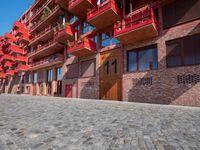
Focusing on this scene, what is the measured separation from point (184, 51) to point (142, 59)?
11.6 feet

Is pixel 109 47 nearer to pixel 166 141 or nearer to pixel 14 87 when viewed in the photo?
pixel 166 141

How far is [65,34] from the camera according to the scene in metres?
19.9

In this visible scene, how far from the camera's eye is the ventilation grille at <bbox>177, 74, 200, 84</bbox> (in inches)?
400

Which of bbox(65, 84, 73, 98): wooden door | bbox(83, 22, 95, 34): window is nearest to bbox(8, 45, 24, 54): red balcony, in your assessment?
bbox(65, 84, 73, 98): wooden door

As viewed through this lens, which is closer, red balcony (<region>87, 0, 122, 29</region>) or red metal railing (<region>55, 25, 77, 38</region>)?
red balcony (<region>87, 0, 122, 29</region>)

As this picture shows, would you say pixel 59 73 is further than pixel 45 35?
No

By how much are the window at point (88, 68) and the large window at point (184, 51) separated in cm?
913

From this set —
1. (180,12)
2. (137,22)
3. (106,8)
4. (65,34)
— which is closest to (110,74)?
(137,22)

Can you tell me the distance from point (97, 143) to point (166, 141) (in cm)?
157

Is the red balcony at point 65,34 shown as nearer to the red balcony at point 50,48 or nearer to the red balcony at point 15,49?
the red balcony at point 50,48

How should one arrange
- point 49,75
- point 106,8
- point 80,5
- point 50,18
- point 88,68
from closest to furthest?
point 106,8 → point 80,5 → point 88,68 → point 50,18 → point 49,75

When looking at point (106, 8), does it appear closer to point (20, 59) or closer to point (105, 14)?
point (105, 14)

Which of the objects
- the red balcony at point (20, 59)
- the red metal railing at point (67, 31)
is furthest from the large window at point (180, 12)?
the red balcony at point (20, 59)

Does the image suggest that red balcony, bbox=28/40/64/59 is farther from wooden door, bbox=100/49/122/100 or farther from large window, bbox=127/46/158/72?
large window, bbox=127/46/158/72
